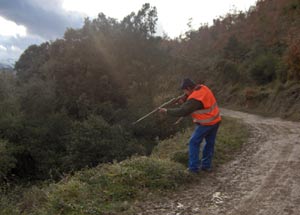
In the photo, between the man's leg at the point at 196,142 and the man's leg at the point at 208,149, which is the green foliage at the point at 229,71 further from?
the man's leg at the point at 196,142

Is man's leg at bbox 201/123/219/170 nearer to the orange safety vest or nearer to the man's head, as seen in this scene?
the orange safety vest

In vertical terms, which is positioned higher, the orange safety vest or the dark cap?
the dark cap

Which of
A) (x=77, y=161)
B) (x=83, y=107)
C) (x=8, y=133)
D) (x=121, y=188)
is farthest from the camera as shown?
(x=83, y=107)

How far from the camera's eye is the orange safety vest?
600cm

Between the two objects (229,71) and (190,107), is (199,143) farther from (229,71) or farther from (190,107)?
(229,71)

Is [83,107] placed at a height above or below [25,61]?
below

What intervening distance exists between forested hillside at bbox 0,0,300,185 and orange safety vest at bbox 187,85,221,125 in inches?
438

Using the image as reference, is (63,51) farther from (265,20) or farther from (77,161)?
(265,20)

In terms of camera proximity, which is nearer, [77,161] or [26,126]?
[77,161]

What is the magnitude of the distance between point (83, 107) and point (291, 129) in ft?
48.7

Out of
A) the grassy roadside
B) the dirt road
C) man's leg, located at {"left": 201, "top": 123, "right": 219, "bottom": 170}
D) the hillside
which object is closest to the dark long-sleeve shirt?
man's leg, located at {"left": 201, "top": 123, "right": 219, "bottom": 170}

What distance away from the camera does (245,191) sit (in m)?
5.38

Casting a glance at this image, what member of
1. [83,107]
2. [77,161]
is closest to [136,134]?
[83,107]

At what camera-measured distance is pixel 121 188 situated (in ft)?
17.6
